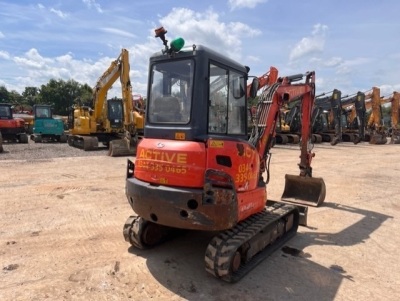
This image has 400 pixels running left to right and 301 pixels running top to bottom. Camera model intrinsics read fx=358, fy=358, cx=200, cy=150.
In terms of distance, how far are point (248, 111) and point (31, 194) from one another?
5.68m

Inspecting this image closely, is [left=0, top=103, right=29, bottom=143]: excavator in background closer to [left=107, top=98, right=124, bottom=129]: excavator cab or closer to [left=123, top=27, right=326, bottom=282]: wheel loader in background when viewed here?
[left=107, top=98, right=124, bottom=129]: excavator cab

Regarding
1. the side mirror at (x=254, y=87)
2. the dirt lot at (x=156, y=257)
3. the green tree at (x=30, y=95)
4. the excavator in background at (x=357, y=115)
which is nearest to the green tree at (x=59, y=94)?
the green tree at (x=30, y=95)

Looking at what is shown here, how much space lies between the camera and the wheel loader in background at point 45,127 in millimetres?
22781

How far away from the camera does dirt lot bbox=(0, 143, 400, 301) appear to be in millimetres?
4039

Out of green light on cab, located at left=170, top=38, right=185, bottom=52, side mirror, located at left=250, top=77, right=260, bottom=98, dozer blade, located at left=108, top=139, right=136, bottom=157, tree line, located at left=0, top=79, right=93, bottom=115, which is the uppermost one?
tree line, located at left=0, top=79, right=93, bottom=115

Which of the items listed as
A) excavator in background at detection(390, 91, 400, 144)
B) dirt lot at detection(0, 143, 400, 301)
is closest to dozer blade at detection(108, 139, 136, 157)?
dirt lot at detection(0, 143, 400, 301)

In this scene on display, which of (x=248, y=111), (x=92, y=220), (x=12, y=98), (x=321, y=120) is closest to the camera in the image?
(x=248, y=111)

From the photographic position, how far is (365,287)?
4281 mm

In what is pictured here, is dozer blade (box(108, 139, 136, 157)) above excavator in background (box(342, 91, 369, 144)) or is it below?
below

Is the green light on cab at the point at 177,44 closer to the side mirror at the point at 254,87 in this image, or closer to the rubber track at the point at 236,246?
the side mirror at the point at 254,87

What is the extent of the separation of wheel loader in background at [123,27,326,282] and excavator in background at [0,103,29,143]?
19043 millimetres

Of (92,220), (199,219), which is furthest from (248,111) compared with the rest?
(92,220)

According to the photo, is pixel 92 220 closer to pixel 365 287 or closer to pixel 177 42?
pixel 177 42

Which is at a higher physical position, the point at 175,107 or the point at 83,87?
the point at 83,87
